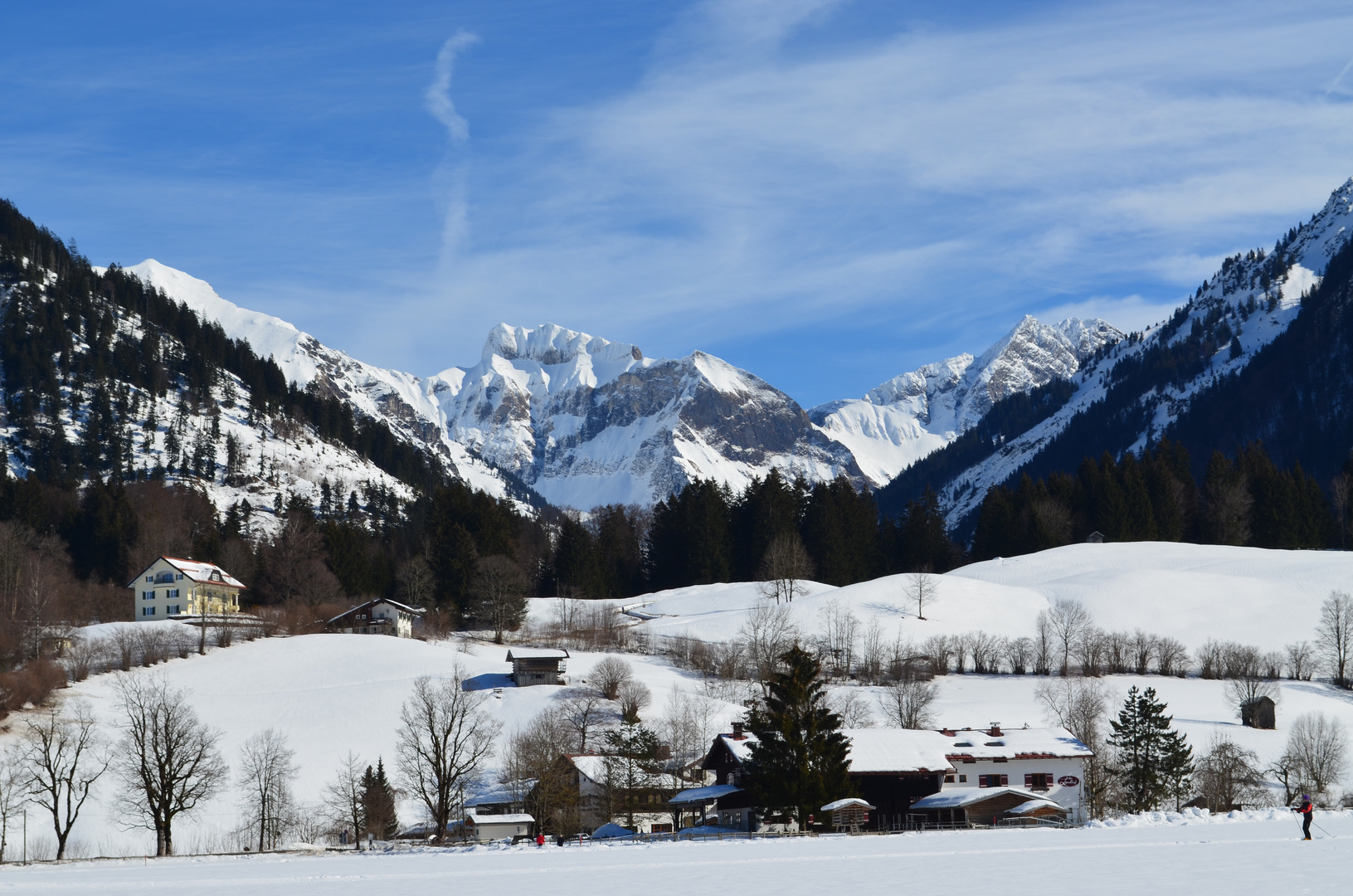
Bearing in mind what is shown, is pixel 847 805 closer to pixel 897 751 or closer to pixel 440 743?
pixel 897 751

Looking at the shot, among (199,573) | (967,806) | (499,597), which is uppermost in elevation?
Result: (199,573)

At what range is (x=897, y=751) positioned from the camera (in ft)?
212

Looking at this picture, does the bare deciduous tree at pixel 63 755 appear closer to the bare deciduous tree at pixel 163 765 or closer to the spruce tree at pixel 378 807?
the bare deciduous tree at pixel 163 765

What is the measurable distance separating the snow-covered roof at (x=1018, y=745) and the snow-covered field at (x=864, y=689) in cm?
1040

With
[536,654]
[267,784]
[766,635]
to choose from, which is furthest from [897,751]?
[766,635]

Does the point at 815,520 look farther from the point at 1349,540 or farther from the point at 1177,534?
the point at 1349,540

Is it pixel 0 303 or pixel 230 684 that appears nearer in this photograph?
pixel 230 684

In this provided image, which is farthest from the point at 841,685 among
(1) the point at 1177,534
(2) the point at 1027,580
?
(1) the point at 1177,534

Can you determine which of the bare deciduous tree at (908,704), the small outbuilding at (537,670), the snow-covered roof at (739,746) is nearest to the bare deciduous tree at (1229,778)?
the bare deciduous tree at (908,704)

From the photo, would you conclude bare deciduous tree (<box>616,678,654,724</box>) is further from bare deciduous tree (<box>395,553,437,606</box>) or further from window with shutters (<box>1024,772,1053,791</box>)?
bare deciduous tree (<box>395,553,437,606</box>)

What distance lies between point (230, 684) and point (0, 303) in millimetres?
142789

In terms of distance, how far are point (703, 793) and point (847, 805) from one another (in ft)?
30.5

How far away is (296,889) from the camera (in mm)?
35781

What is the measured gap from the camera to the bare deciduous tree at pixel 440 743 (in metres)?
64.4
